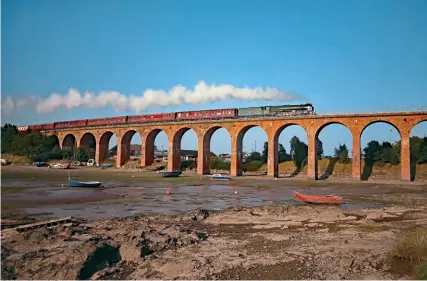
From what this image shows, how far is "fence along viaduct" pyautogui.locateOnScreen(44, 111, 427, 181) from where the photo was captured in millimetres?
33875

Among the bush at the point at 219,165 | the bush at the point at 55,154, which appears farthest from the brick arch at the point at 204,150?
the bush at the point at 55,154

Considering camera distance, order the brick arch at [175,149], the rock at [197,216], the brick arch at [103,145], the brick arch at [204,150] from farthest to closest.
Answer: the brick arch at [103,145]
the brick arch at [175,149]
the brick arch at [204,150]
the rock at [197,216]

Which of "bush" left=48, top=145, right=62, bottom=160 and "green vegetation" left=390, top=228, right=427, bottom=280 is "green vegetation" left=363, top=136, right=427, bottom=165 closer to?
"green vegetation" left=390, top=228, right=427, bottom=280

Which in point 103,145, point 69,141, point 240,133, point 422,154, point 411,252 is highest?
point 240,133

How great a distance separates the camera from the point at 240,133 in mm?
43844

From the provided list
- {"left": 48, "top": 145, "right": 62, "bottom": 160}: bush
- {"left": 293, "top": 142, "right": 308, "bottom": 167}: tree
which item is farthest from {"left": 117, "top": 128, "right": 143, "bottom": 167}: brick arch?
{"left": 293, "top": 142, "right": 308, "bottom": 167}: tree

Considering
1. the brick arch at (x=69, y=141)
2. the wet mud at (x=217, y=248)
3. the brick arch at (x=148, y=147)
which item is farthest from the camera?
the brick arch at (x=69, y=141)

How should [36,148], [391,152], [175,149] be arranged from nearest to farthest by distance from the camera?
[391,152], [175,149], [36,148]

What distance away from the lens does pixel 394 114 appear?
Answer: 34.1m

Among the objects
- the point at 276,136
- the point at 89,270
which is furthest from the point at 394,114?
the point at 89,270

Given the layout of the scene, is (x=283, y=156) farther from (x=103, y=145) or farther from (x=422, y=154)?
(x=103, y=145)

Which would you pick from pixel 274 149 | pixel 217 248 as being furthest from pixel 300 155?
pixel 217 248

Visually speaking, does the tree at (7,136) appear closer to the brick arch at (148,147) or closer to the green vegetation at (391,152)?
the brick arch at (148,147)

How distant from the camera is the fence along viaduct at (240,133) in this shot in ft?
111
